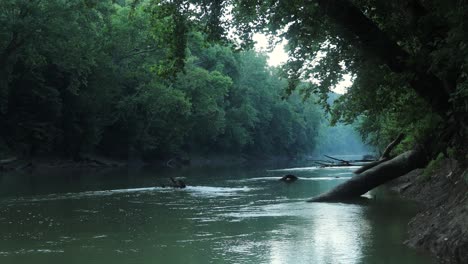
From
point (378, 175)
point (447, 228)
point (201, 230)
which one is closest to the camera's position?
point (447, 228)

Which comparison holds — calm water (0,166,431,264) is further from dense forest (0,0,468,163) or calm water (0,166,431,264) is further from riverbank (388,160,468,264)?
dense forest (0,0,468,163)


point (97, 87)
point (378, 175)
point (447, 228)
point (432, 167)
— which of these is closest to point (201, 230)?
point (447, 228)

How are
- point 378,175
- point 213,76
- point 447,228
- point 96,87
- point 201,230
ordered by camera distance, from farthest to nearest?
point 213,76 → point 96,87 → point 378,175 → point 201,230 → point 447,228

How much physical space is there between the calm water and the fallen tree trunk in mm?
831

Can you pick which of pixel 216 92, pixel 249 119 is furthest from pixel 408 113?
pixel 249 119

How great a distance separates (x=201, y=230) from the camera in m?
13.1

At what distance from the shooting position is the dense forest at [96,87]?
1705 inches

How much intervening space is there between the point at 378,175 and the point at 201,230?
7698 millimetres

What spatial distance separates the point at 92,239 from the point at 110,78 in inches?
1821

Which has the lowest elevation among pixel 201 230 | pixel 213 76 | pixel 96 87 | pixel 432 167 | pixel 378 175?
pixel 201 230

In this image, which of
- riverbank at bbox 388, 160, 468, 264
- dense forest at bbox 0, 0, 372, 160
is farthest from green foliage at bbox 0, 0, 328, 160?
riverbank at bbox 388, 160, 468, 264

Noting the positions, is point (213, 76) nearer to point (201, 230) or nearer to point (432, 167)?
point (432, 167)

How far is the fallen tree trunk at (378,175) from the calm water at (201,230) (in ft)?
2.73

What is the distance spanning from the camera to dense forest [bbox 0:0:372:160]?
43312 mm
